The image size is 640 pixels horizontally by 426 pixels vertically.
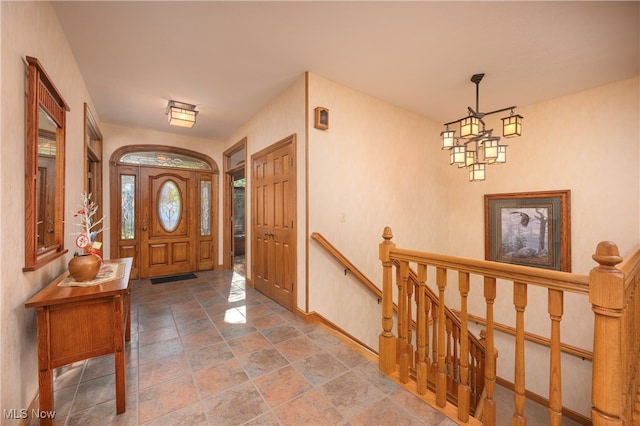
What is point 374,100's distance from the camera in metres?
3.52

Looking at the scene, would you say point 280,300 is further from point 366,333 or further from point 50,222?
point 50,222

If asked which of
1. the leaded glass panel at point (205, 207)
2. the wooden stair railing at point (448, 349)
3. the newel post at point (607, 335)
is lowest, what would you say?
the wooden stair railing at point (448, 349)

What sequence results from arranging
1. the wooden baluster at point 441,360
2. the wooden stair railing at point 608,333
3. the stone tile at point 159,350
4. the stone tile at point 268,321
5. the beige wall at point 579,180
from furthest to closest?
the beige wall at point 579,180
the stone tile at point 268,321
the stone tile at point 159,350
the wooden baluster at point 441,360
the wooden stair railing at point 608,333

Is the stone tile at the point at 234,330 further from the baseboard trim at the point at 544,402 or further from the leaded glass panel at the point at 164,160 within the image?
the leaded glass panel at the point at 164,160

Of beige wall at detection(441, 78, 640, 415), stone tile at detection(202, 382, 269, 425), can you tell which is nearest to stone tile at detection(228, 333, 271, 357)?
stone tile at detection(202, 382, 269, 425)

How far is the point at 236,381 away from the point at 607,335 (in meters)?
2.04

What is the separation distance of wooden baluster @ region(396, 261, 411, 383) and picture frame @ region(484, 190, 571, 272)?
2.99m

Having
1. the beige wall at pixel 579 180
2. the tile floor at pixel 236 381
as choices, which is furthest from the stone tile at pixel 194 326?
the beige wall at pixel 579 180

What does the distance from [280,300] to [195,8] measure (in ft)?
9.78

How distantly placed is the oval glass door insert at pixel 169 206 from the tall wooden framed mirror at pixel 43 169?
2803mm

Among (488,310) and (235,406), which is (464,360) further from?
(235,406)

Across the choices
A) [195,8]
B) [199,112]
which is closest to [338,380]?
[195,8]

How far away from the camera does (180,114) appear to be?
341 centimetres

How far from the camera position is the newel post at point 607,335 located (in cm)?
97
